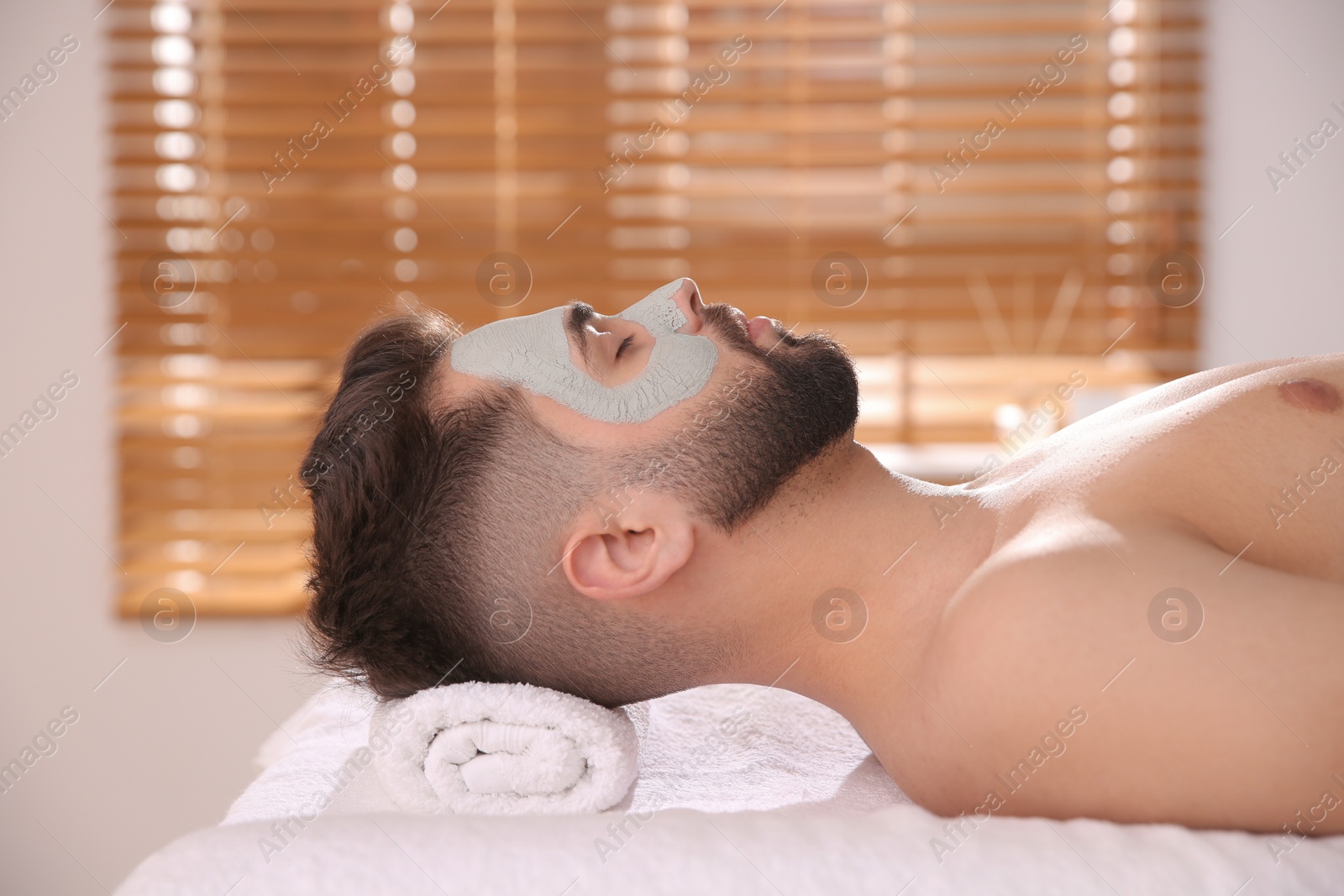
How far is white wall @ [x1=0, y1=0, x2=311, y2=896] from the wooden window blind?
7 centimetres

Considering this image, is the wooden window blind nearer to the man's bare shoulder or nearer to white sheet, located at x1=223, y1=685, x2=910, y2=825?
white sheet, located at x1=223, y1=685, x2=910, y2=825

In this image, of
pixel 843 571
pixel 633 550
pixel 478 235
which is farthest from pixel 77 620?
pixel 843 571

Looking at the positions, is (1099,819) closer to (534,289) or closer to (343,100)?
(534,289)

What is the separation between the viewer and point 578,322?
99cm

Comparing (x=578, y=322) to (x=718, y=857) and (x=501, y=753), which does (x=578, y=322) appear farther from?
(x=718, y=857)

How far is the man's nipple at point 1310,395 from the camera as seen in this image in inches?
35.6

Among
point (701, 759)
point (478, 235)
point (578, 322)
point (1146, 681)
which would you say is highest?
point (478, 235)

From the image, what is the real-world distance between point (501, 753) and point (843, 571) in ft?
1.11

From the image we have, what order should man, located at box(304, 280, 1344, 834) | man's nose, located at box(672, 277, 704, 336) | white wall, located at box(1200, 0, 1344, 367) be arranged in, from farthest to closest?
white wall, located at box(1200, 0, 1344, 367) → man's nose, located at box(672, 277, 704, 336) → man, located at box(304, 280, 1344, 834)

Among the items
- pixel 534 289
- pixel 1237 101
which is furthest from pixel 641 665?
pixel 1237 101

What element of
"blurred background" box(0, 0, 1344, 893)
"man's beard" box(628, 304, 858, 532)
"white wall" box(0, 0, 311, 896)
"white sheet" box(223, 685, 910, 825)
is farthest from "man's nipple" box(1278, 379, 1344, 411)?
"white wall" box(0, 0, 311, 896)

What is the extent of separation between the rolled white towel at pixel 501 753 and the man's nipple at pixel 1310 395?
0.69 metres

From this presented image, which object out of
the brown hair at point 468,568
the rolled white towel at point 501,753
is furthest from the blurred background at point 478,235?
the rolled white towel at point 501,753

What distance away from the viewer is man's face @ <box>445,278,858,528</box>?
2.95ft
